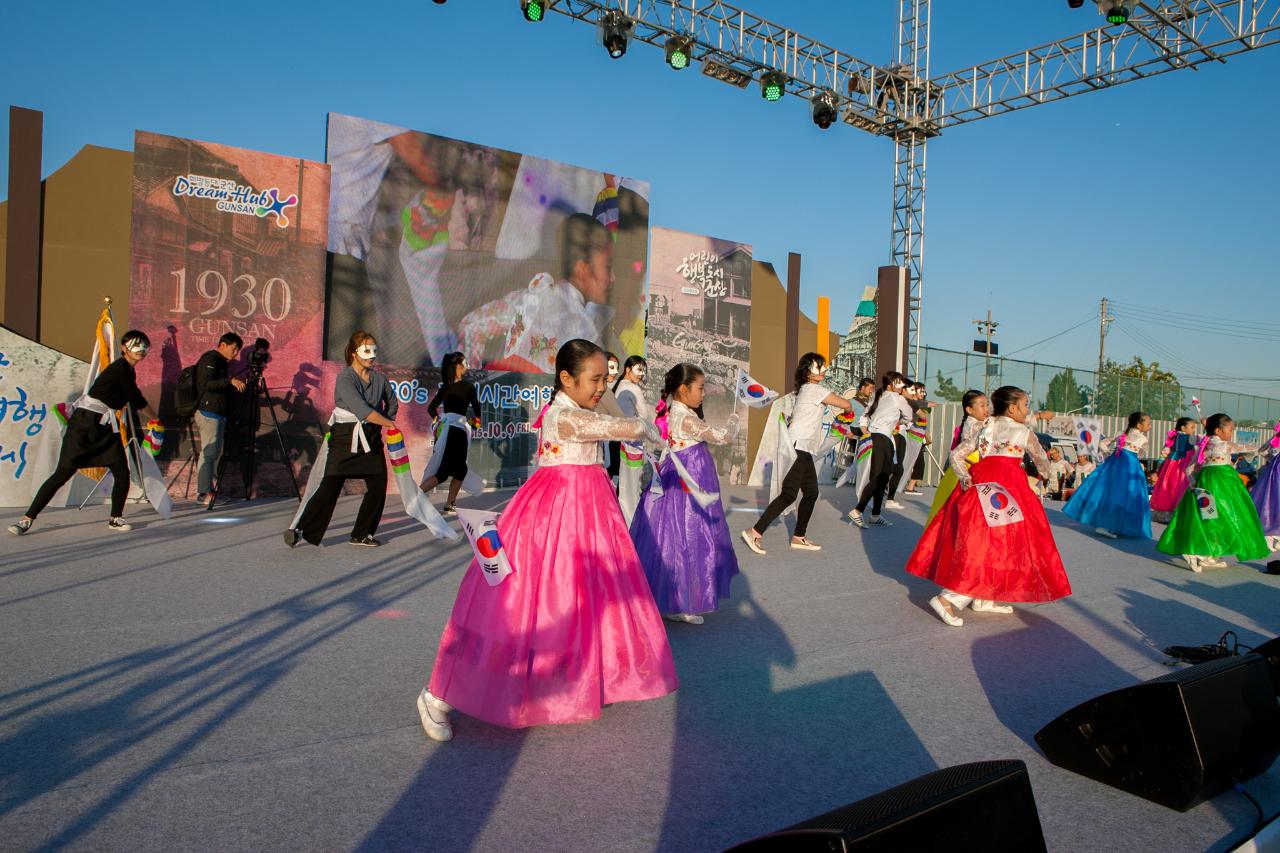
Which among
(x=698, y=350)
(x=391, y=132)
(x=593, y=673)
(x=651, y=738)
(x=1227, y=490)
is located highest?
(x=391, y=132)

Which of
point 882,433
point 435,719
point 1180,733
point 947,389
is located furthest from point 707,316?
point 1180,733

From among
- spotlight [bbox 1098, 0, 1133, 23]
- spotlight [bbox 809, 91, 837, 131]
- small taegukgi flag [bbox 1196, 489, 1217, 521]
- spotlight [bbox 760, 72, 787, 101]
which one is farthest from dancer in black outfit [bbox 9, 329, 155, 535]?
spotlight [bbox 1098, 0, 1133, 23]

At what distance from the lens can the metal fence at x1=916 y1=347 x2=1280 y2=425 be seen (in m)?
18.2

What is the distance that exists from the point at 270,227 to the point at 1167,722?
1085 centimetres

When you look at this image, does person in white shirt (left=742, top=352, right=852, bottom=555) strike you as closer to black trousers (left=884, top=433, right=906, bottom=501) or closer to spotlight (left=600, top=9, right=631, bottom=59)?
black trousers (left=884, top=433, right=906, bottom=501)

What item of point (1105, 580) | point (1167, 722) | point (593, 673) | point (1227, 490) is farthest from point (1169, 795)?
point (1227, 490)

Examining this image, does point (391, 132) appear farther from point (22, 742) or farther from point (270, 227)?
point (22, 742)

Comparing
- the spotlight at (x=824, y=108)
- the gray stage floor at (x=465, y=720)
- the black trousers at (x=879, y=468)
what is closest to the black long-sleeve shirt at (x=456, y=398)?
the gray stage floor at (x=465, y=720)

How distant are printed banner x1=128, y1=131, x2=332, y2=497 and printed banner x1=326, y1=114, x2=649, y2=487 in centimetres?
44

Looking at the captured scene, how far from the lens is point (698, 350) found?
15.9 metres

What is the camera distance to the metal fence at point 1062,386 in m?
18.2

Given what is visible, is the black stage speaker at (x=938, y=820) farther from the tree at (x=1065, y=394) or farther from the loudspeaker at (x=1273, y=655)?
the tree at (x=1065, y=394)

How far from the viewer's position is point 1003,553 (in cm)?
543

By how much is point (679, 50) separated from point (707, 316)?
4857 millimetres
